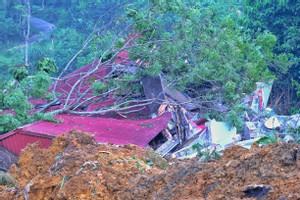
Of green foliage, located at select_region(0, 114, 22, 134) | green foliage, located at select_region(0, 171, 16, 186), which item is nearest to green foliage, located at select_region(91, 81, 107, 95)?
green foliage, located at select_region(0, 114, 22, 134)

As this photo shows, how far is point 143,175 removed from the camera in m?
3.33

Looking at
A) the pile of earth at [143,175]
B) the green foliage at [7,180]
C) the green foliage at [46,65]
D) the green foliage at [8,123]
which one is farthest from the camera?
the green foliage at [46,65]

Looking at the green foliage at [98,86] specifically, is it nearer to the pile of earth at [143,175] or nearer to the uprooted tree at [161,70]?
the uprooted tree at [161,70]

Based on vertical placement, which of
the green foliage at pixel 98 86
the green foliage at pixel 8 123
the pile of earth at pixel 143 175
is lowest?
the green foliage at pixel 8 123

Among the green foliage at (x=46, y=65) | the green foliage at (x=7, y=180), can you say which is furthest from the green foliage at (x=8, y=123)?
the green foliage at (x=7, y=180)

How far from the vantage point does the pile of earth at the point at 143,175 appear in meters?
2.46

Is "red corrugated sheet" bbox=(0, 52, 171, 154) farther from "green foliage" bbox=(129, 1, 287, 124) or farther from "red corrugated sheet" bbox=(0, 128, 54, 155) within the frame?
"green foliage" bbox=(129, 1, 287, 124)

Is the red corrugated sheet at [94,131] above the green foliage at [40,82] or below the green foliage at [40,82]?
below

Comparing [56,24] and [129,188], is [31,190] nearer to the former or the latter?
[129,188]

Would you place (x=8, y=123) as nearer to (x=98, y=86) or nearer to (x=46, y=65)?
(x=46, y=65)

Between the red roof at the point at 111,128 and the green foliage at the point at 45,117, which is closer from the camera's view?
the red roof at the point at 111,128

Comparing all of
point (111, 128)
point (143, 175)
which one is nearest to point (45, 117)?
point (111, 128)

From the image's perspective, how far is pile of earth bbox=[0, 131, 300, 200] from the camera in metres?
2.46

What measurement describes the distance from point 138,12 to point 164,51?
1467 mm
